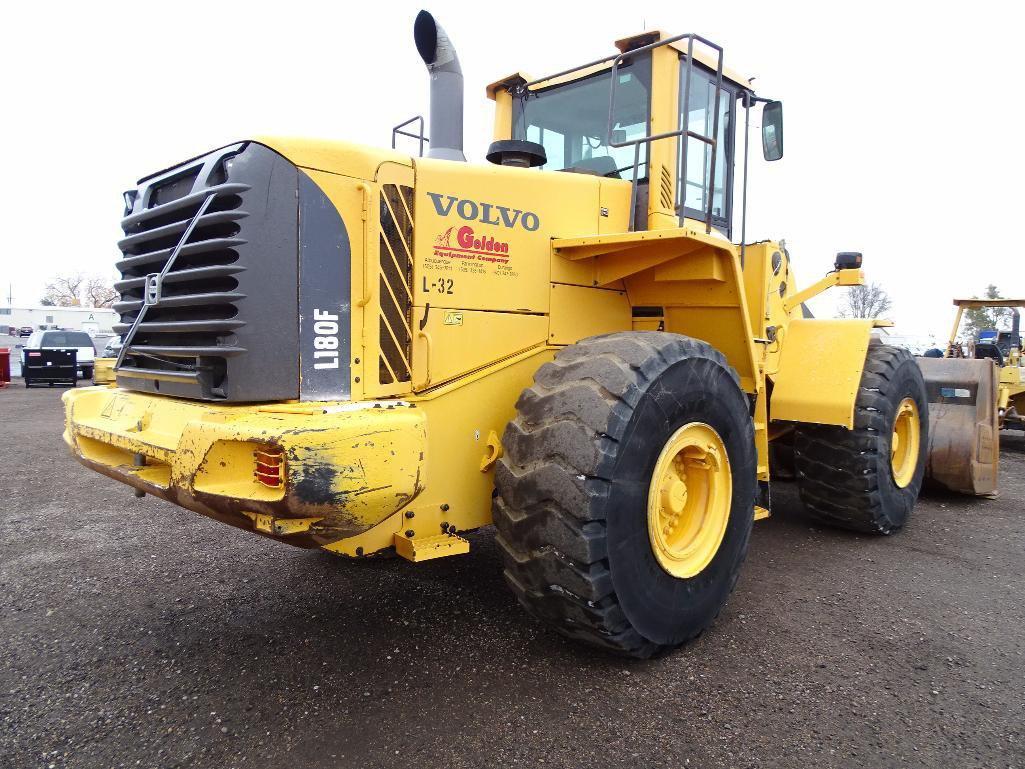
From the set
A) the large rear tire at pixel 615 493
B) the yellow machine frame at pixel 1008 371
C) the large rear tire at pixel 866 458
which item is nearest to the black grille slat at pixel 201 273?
the large rear tire at pixel 615 493

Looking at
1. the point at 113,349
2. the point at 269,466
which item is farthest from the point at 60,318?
the point at 269,466

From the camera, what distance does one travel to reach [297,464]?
2449mm

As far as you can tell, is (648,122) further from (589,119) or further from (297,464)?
(297,464)

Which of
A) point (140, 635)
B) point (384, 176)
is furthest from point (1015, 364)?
point (140, 635)

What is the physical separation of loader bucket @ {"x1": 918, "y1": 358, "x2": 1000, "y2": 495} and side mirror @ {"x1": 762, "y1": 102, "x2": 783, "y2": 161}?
3.80 m

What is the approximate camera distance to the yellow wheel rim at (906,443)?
19.1 ft

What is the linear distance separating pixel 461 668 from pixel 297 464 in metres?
1.33

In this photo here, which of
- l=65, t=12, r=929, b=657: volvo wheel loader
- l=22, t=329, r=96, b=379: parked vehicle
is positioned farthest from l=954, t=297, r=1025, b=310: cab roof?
l=22, t=329, r=96, b=379: parked vehicle

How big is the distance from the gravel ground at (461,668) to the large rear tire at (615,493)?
1.03ft

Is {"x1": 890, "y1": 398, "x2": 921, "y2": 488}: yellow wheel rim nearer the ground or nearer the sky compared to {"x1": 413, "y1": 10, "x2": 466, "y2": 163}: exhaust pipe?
nearer the ground

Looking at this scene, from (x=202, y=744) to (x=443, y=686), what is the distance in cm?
94

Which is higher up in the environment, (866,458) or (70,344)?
(70,344)

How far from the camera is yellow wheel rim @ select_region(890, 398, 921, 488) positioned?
230 inches

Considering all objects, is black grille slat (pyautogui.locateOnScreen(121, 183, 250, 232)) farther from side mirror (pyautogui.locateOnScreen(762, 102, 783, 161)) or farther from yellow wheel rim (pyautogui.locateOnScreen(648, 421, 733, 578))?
side mirror (pyautogui.locateOnScreen(762, 102, 783, 161))
